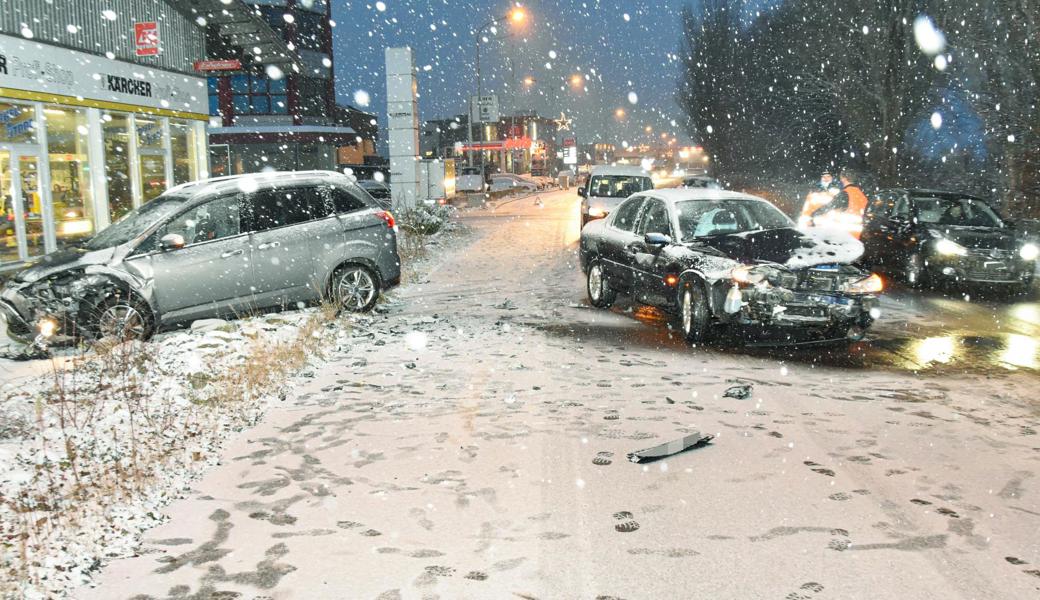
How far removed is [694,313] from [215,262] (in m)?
5.51

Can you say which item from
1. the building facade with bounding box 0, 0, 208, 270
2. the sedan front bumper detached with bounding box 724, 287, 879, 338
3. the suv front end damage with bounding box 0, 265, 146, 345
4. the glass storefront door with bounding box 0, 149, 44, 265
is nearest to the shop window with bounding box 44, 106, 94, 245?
the building facade with bounding box 0, 0, 208, 270

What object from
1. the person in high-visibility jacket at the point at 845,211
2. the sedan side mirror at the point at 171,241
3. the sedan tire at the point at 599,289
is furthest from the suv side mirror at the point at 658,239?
the person in high-visibility jacket at the point at 845,211

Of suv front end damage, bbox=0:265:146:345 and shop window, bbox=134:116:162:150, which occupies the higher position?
shop window, bbox=134:116:162:150

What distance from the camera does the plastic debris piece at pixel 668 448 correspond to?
17.8 ft

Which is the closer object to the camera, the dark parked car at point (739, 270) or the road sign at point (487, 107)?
the dark parked car at point (739, 270)

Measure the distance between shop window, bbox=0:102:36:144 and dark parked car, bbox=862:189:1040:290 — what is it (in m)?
16.0

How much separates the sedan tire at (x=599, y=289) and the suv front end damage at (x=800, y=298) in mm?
2907

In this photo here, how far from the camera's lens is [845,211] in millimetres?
17469

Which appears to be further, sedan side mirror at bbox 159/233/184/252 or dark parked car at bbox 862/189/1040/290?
dark parked car at bbox 862/189/1040/290

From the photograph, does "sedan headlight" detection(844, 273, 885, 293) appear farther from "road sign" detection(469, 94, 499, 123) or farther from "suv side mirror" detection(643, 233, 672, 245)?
"road sign" detection(469, 94, 499, 123)

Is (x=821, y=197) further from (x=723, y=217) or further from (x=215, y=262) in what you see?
(x=215, y=262)

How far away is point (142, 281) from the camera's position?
9.07m

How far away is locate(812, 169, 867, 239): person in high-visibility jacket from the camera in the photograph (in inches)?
672

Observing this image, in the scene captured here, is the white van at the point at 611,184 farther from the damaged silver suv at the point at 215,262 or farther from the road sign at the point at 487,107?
the road sign at the point at 487,107
